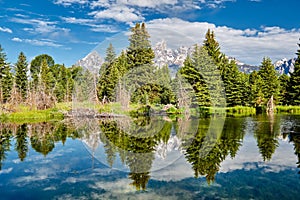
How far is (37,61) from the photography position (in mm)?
58062

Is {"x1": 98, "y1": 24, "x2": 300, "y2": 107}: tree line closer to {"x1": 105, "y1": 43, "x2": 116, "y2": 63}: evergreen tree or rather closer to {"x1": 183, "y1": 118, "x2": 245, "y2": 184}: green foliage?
{"x1": 105, "y1": 43, "x2": 116, "y2": 63}: evergreen tree

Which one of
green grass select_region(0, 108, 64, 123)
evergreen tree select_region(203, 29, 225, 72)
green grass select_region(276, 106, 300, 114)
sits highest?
evergreen tree select_region(203, 29, 225, 72)

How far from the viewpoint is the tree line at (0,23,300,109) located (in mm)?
20875

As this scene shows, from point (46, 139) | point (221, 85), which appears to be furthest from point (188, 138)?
point (221, 85)

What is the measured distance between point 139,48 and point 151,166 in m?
13.3

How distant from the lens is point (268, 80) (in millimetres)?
43312

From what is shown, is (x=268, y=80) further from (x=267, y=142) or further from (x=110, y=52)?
(x=267, y=142)

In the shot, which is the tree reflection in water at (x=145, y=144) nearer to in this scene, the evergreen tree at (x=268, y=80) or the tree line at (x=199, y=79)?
the tree line at (x=199, y=79)

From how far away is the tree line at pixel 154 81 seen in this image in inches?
822

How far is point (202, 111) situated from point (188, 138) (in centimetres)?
1655

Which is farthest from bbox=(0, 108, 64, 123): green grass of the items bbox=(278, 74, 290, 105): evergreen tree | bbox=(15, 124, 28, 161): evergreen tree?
bbox=(278, 74, 290, 105): evergreen tree

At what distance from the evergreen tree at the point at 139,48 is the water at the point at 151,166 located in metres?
5.61

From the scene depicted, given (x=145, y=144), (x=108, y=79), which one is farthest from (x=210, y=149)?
(x=108, y=79)

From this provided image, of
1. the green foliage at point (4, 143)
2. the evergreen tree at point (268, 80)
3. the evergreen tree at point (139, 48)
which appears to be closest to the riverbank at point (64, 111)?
the evergreen tree at point (139, 48)
